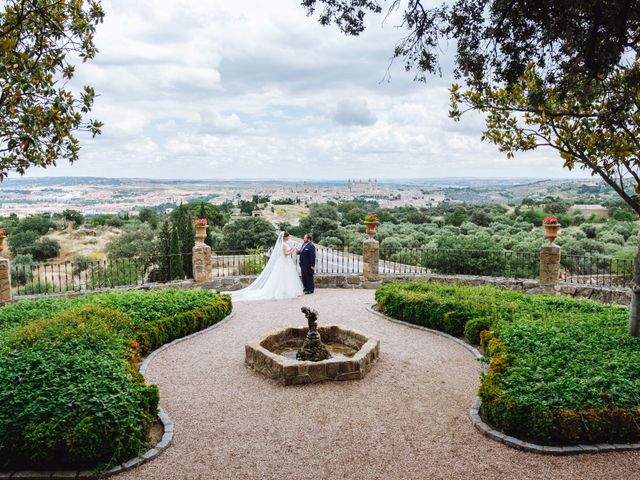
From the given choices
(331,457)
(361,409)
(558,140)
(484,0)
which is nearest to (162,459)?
(331,457)

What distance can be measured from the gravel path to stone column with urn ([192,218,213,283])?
17.3 ft

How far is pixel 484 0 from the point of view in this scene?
6.27 m

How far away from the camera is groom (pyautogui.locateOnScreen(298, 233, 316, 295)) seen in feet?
45.9

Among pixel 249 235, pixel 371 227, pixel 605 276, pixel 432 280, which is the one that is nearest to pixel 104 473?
pixel 371 227

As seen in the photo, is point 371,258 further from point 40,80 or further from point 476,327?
point 40,80

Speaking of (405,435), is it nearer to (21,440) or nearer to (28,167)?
(21,440)

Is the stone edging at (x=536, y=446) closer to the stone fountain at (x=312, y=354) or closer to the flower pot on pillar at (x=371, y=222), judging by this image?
the stone fountain at (x=312, y=354)

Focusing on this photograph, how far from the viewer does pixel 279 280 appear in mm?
13906

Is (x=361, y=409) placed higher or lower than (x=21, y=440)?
lower

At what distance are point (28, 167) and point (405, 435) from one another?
17.2 ft

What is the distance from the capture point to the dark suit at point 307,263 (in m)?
14.0

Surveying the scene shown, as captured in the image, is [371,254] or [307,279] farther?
[371,254]

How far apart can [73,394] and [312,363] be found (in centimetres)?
333

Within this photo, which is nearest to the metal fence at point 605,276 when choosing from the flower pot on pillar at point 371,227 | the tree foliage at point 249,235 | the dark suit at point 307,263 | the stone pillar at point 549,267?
the stone pillar at point 549,267
